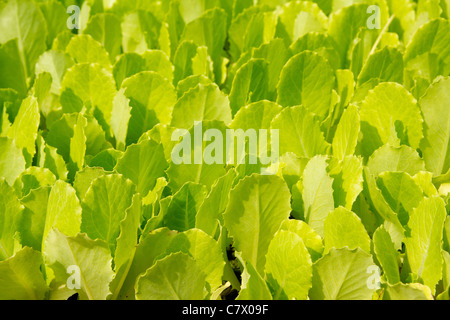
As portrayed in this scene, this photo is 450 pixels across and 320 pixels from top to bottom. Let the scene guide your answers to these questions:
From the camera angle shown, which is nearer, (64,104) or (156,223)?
(156,223)

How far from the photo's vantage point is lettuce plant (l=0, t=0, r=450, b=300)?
1096 millimetres

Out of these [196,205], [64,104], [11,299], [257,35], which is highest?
[257,35]

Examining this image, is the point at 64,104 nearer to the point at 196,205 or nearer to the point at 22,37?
the point at 22,37

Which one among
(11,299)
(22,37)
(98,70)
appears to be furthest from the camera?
(22,37)

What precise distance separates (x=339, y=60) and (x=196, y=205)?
2.39 feet

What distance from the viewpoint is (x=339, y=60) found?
66.1 inches

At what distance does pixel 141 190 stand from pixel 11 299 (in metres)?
0.36

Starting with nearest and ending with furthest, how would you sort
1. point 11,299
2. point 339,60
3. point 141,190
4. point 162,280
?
point 162,280 → point 11,299 → point 141,190 → point 339,60

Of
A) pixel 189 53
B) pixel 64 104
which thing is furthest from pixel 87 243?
pixel 189 53

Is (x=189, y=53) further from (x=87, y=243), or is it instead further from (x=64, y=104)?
(x=87, y=243)

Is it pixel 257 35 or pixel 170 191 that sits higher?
pixel 257 35

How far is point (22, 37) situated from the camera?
5.94 feet

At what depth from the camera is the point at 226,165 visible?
134cm

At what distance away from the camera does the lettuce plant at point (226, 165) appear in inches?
43.1
